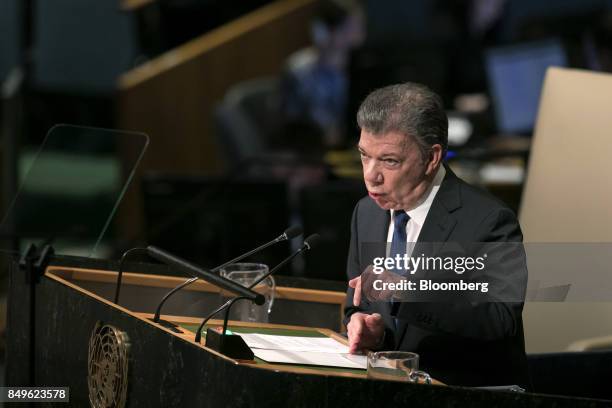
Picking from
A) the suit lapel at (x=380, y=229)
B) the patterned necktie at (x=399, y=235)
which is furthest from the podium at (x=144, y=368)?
the patterned necktie at (x=399, y=235)

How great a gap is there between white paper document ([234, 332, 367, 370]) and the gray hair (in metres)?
0.41

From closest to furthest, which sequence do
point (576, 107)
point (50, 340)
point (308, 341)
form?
1. point (308, 341)
2. point (50, 340)
3. point (576, 107)

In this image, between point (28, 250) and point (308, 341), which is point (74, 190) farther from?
point (308, 341)

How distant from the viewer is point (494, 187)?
508 centimetres

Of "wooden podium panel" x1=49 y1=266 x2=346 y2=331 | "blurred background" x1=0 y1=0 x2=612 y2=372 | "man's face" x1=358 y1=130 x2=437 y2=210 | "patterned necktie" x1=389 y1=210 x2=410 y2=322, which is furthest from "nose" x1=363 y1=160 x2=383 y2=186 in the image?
"blurred background" x1=0 y1=0 x2=612 y2=372

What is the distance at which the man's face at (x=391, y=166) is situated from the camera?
2.19 meters

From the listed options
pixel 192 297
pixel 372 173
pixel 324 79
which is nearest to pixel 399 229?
pixel 372 173

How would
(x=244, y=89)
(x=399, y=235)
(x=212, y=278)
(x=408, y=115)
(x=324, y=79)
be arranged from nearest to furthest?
(x=212, y=278) → (x=408, y=115) → (x=399, y=235) → (x=244, y=89) → (x=324, y=79)

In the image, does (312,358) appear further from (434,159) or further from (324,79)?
(324,79)

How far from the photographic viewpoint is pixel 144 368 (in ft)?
6.91

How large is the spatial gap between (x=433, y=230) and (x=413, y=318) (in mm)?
203

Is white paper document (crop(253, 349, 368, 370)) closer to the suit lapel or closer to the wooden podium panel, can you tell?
the suit lapel

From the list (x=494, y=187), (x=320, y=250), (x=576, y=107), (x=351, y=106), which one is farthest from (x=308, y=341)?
(x=351, y=106)

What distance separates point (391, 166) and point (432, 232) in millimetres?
165
